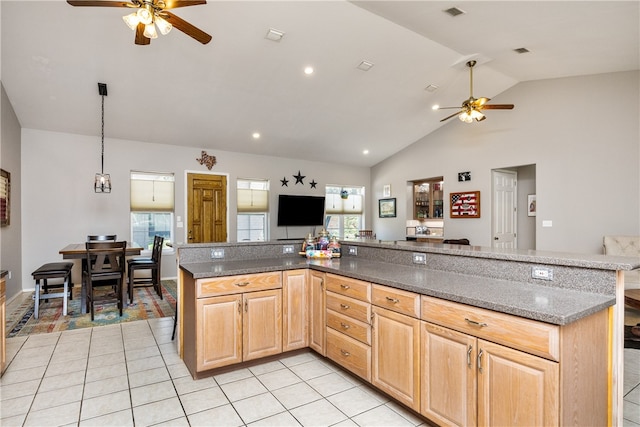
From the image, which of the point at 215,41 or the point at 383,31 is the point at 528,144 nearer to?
the point at 383,31

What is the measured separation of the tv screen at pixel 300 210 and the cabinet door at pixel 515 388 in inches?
249

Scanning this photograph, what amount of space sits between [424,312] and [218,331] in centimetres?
161

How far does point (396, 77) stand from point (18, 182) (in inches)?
246

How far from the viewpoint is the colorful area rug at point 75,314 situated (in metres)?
3.81

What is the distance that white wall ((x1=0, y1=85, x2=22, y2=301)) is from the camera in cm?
456

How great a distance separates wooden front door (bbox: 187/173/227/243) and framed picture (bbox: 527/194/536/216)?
6293 millimetres

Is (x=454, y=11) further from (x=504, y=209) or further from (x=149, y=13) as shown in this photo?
(x=504, y=209)

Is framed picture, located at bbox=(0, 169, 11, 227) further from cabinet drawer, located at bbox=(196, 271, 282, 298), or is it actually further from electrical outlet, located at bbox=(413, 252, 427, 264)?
electrical outlet, located at bbox=(413, 252, 427, 264)

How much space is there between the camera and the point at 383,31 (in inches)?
159

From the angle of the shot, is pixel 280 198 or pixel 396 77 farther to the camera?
pixel 280 198

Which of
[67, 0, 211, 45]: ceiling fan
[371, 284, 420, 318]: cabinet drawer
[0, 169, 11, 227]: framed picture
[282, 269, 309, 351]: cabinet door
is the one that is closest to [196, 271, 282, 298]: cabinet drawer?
[282, 269, 309, 351]: cabinet door

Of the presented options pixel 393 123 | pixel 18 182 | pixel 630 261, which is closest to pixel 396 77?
pixel 393 123

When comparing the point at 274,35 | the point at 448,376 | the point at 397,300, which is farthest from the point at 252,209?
the point at 448,376

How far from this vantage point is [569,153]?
537 cm
